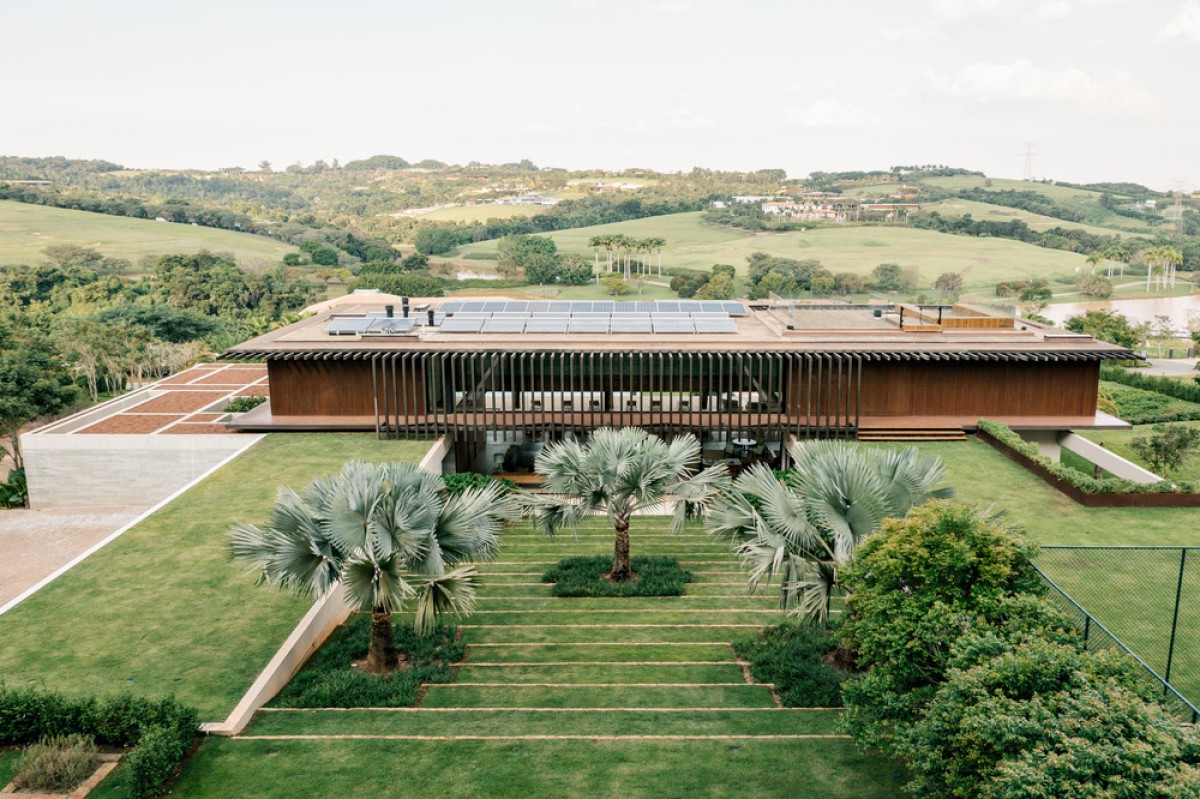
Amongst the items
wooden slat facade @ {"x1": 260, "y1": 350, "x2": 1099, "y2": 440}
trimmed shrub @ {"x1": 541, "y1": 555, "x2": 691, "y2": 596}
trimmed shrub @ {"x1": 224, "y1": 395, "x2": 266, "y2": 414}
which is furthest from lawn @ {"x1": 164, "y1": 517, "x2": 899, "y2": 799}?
trimmed shrub @ {"x1": 224, "y1": 395, "x2": 266, "y2": 414}

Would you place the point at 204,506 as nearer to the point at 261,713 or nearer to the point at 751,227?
the point at 261,713

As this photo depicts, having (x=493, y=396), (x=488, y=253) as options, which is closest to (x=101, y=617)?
(x=493, y=396)

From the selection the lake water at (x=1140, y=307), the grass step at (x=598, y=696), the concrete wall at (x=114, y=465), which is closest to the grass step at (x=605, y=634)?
the grass step at (x=598, y=696)

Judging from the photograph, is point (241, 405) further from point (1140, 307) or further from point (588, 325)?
point (1140, 307)

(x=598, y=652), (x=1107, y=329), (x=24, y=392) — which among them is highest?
(x=24, y=392)

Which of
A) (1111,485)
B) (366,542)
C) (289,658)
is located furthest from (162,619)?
(1111,485)

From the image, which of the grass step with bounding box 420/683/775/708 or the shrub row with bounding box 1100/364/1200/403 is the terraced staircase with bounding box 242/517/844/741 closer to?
the grass step with bounding box 420/683/775/708
